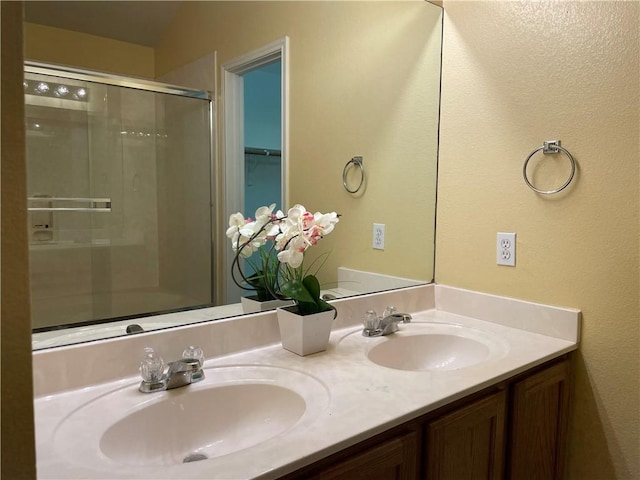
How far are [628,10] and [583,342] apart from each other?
0.94 meters

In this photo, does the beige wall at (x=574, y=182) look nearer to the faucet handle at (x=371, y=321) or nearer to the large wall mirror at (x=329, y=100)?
the large wall mirror at (x=329, y=100)

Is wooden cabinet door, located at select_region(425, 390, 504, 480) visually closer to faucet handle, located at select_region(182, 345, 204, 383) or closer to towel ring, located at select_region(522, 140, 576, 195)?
faucet handle, located at select_region(182, 345, 204, 383)

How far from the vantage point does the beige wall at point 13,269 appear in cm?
35

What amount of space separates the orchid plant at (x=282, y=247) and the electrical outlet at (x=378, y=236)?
43 centimetres

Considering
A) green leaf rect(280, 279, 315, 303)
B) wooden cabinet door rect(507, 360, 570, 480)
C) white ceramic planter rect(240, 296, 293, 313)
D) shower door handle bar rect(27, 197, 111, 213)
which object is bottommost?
wooden cabinet door rect(507, 360, 570, 480)

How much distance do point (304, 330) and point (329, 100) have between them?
2.84 ft

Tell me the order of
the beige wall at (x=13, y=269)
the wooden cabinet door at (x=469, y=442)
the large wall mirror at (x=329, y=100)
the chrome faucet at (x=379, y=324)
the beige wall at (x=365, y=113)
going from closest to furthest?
the beige wall at (x=13, y=269), the wooden cabinet door at (x=469, y=442), the large wall mirror at (x=329, y=100), the chrome faucet at (x=379, y=324), the beige wall at (x=365, y=113)

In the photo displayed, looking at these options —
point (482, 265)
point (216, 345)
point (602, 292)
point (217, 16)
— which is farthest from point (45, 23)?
point (602, 292)

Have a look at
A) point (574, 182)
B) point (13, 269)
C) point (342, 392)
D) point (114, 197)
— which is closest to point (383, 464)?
point (342, 392)

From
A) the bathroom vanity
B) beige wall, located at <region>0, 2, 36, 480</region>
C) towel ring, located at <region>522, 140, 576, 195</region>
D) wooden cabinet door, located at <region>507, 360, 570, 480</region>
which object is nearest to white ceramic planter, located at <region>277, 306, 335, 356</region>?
the bathroom vanity

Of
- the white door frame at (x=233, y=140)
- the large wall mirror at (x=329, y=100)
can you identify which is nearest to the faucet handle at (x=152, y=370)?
the large wall mirror at (x=329, y=100)

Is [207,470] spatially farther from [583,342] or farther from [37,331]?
[583,342]

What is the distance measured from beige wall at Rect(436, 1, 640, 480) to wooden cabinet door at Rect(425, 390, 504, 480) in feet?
1.31

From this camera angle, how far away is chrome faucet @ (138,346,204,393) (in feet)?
3.29
